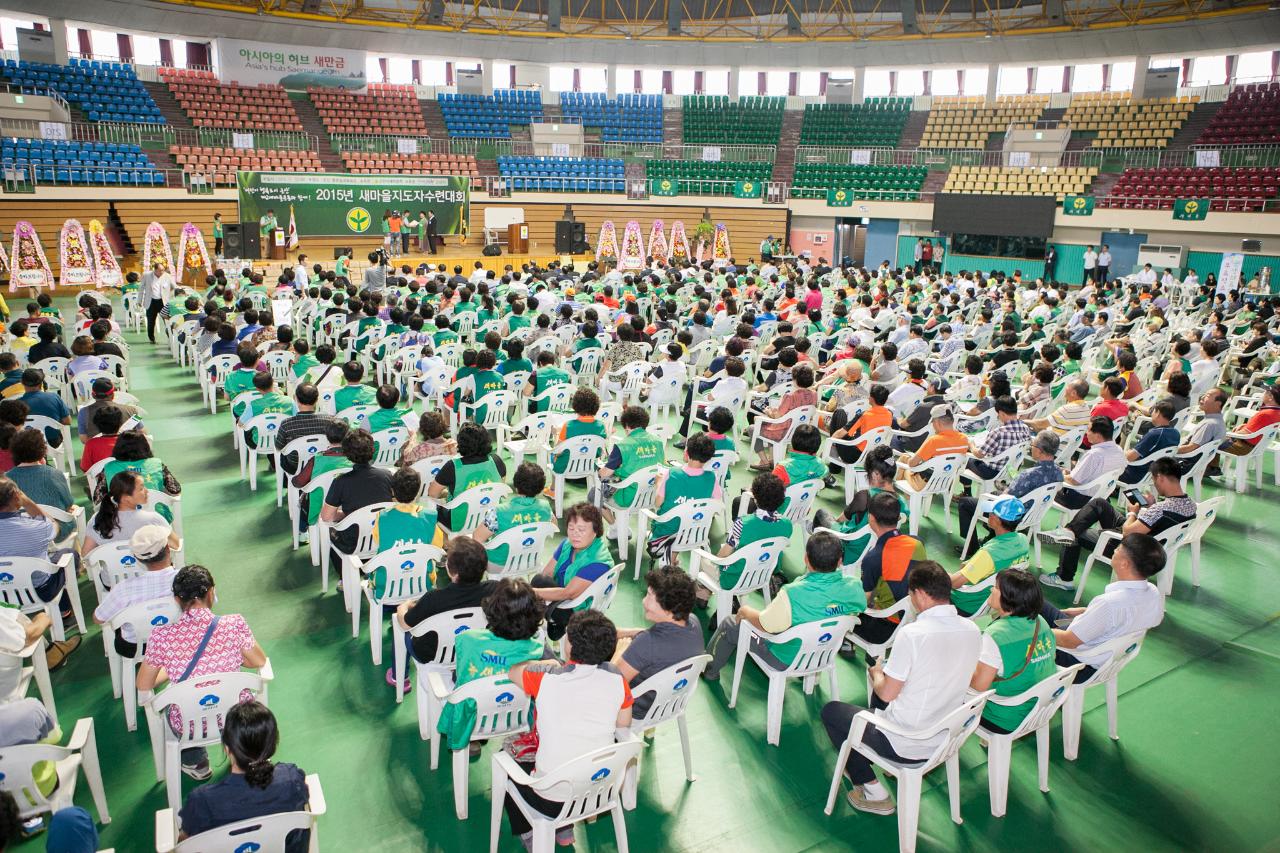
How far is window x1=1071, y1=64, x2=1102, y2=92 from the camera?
1295 inches

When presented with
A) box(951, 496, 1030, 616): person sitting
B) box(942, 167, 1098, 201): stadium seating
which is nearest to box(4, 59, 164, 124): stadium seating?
box(942, 167, 1098, 201): stadium seating

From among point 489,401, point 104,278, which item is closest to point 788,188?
point 104,278

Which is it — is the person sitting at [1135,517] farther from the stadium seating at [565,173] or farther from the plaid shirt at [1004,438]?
the stadium seating at [565,173]

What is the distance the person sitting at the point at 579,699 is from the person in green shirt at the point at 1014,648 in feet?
5.87

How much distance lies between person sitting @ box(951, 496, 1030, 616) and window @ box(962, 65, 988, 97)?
1361 inches

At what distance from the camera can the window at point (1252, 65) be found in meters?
30.0

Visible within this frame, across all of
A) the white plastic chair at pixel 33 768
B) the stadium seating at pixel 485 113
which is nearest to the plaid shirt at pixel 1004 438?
the white plastic chair at pixel 33 768

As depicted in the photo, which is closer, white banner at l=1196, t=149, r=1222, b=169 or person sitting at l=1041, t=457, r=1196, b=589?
person sitting at l=1041, t=457, r=1196, b=589

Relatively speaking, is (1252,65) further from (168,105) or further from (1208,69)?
(168,105)

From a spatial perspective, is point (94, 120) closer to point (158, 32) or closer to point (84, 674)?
point (158, 32)

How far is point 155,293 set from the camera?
14.8 metres

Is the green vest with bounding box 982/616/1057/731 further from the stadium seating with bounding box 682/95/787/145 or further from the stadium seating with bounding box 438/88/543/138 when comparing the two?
the stadium seating with bounding box 682/95/787/145

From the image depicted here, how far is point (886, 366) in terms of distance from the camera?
9.84 m

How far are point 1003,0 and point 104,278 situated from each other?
31547 mm
